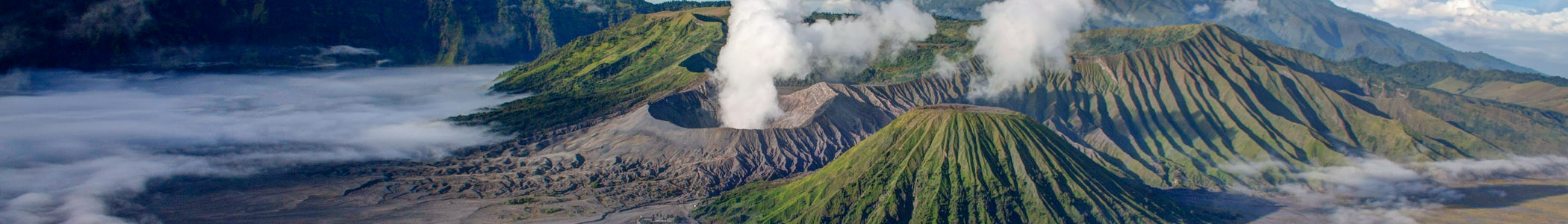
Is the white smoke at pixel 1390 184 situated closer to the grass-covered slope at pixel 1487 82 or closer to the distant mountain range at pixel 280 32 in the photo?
the grass-covered slope at pixel 1487 82

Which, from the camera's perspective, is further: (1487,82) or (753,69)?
(1487,82)

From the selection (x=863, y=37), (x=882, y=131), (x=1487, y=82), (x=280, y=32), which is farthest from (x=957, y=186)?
(x=1487, y=82)

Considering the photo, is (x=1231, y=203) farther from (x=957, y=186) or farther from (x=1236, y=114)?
(x=957, y=186)

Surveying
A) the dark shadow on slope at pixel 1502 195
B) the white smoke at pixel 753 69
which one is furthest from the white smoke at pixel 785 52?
the dark shadow on slope at pixel 1502 195

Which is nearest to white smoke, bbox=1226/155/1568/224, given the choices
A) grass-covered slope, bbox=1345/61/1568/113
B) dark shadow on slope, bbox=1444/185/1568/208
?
dark shadow on slope, bbox=1444/185/1568/208

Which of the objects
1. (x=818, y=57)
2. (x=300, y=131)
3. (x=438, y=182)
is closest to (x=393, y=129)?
(x=300, y=131)

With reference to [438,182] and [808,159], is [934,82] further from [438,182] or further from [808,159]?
[438,182]

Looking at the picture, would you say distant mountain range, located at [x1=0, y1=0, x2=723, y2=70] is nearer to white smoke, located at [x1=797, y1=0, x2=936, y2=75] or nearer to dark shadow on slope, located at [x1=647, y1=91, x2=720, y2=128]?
white smoke, located at [x1=797, y1=0, x2=936, y2=75]
